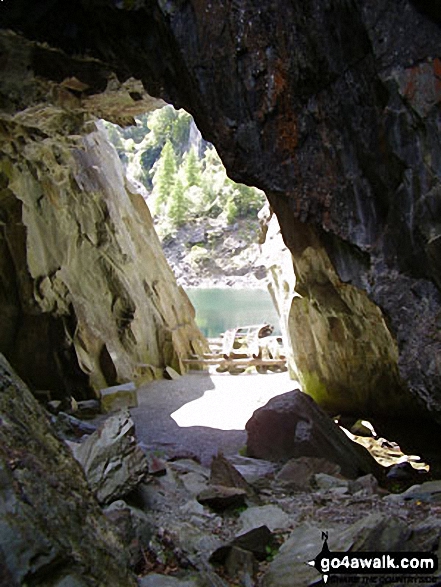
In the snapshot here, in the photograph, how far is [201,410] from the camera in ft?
39.0

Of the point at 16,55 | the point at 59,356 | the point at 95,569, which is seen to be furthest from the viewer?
the point at 59,356

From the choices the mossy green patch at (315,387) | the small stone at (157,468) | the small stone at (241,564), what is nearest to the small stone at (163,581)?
the small stone at (241,564)

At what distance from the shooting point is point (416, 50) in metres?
5.51

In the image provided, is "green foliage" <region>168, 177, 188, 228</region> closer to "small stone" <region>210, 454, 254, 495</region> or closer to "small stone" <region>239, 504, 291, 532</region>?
"small stone" <region>210, 454, 254, 495</region>

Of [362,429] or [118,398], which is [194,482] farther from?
[118,398]

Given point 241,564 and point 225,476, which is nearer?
point 241,564

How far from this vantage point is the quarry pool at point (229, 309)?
129ft

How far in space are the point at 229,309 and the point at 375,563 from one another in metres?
43.4

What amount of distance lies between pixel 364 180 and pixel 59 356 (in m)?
8.43

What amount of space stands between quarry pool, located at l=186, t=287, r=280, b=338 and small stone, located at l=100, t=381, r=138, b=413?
2343cm

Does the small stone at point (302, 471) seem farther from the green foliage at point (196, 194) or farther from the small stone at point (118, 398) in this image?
the green foliage at point (196, 194)

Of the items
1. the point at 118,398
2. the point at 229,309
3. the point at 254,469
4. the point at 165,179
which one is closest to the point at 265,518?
the point at 254,469

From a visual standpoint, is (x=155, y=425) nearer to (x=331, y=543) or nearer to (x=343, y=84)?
(x=331, y=543)

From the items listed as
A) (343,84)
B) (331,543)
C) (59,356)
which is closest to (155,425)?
(59,356)
